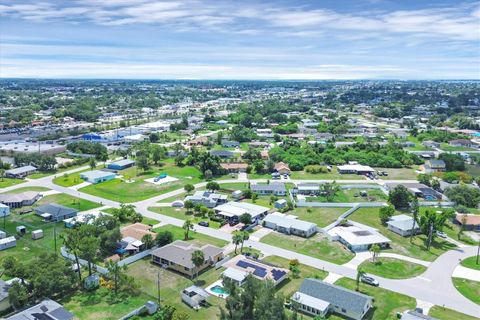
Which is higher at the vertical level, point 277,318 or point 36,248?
point 277,318

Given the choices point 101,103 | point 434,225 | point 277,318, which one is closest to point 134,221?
point 277,318

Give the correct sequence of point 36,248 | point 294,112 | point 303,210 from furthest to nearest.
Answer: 1. point 294,112
2. point 303,210
3. point 36,248

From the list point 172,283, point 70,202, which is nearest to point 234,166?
point 70,202

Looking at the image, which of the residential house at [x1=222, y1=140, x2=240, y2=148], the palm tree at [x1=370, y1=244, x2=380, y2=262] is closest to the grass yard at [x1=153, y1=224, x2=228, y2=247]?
the palm tree at [x1=370, y1=244, x2=380, y2=262]

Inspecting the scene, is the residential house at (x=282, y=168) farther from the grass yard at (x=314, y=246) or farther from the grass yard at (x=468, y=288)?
the grass yard at (x=468, y=288)

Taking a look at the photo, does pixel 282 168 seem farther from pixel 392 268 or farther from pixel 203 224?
pixel 392 268

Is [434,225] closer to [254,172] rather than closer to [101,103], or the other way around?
[254,172]

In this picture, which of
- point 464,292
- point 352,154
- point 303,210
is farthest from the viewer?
point 352,154

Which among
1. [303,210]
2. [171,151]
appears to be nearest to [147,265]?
[303,210]

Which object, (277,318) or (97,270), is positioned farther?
(97,270)
